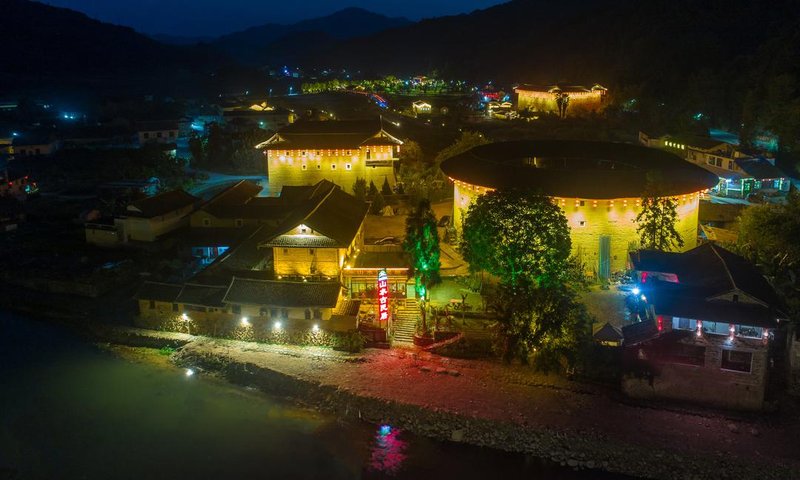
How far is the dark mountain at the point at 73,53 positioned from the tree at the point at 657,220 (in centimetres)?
6688

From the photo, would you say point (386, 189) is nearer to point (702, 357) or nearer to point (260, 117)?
point (702, 357)

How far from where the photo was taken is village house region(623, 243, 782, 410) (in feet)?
42.6

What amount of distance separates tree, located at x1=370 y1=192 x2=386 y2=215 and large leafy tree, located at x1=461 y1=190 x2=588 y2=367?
7.42 meters

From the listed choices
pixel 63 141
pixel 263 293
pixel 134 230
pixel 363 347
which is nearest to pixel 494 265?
pixel 363 347

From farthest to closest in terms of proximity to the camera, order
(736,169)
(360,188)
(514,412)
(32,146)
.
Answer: (32,146), (736,169), (360,188), (514,412)

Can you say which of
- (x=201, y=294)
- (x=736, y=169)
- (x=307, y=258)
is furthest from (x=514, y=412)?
(x=736, y=169)

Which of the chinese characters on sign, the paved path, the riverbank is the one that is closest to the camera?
the riverbank

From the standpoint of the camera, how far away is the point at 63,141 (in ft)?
137

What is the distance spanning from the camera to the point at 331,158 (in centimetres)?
2922

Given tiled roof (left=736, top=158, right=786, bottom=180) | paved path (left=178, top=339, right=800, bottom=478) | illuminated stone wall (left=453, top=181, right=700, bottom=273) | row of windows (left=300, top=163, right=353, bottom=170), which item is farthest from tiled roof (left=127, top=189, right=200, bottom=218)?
tiled roof (left=736, top=158, right=786, bottom=180)

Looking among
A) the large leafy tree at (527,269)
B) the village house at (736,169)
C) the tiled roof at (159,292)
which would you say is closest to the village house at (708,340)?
the large leafy tree at (527,269)

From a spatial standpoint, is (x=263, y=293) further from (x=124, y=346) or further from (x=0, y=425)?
(x=0, y=425)

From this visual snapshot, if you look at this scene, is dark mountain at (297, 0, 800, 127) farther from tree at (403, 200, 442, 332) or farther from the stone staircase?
the stone staircase

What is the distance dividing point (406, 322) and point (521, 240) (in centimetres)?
368
